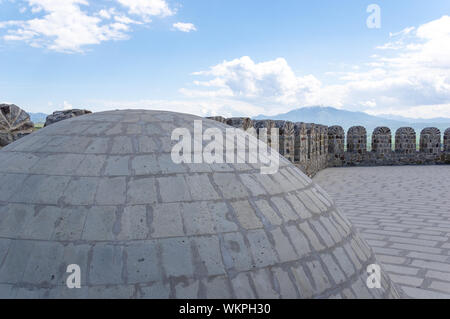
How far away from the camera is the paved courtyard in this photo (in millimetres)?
4670

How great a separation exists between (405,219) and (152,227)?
633 cm

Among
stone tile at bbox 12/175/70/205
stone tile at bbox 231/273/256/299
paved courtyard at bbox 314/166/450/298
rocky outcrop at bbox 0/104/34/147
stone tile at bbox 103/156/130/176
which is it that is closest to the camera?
stone tile at bbox 231/273/256/299

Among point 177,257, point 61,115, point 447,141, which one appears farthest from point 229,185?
point 447,141

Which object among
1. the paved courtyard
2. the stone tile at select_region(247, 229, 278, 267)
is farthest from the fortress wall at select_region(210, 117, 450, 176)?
the stone tile at select_region(247, 229, 278, 267)

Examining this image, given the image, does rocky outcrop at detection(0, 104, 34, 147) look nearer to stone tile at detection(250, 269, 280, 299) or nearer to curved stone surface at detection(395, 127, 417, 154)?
stone tile at detection(250, 269, 280, 299)

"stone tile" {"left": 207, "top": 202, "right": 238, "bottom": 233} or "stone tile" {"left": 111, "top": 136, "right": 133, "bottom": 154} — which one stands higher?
"stone tile" {"left": 111, "top": 136, "right": 133, "bottom": 154}

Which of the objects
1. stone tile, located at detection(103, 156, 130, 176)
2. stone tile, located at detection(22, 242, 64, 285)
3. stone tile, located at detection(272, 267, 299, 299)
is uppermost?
stone tile, located at detection(103, 156, 130, 176)

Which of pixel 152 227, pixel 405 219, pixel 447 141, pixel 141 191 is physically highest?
pixel 447 141

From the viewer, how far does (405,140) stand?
17453 mm

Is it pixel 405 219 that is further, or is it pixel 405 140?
pixel 405 140

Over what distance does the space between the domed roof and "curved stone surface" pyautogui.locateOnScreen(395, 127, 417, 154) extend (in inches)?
614

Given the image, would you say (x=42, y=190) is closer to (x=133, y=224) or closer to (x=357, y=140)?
(x=133, y=224)

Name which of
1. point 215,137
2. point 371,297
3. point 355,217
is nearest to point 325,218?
point 371,297

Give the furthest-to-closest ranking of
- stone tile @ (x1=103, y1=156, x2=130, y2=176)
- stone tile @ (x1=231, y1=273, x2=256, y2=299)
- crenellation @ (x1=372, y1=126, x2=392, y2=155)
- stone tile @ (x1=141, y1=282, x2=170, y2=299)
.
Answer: crenellation @ (x1=372, y1=126, x2=392, y2=155) < stone tile @ (x1=103, y1=156, x2=130, y2=176) < stone tile @ (x1=231, y1=273, x2=256, y2=299) < stone tile @ (x1=141, y1=282, x2=170, y2=299)
